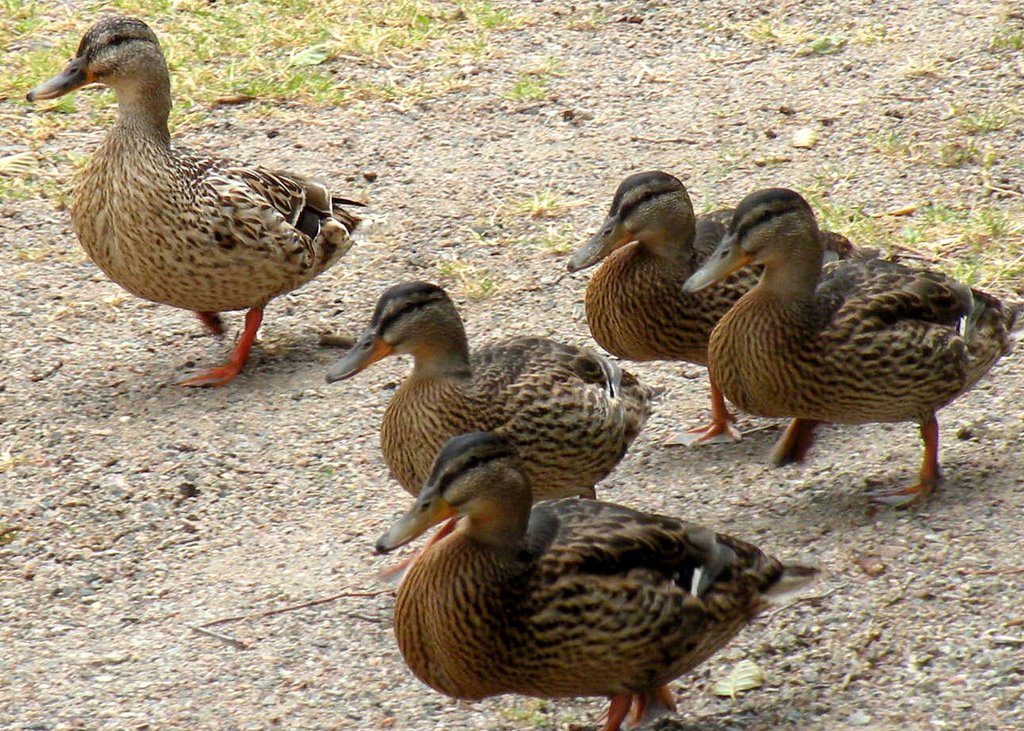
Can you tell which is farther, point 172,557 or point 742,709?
point 172,557

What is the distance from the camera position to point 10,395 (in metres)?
6.73

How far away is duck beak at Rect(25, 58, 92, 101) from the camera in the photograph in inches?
279

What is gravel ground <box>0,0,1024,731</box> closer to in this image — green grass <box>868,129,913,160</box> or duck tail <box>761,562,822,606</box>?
green grass <box>868,129,913,160</box>

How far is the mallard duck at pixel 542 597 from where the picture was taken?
4.25 meters

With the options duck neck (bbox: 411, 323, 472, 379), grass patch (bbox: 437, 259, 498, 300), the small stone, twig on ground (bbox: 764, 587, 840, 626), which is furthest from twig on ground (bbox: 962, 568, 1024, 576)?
grass patch (bbox: 437, 259, 498, 300)

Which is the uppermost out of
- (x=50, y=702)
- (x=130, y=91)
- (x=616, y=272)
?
(x=130, y=91)

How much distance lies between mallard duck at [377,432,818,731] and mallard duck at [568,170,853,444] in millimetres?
1775

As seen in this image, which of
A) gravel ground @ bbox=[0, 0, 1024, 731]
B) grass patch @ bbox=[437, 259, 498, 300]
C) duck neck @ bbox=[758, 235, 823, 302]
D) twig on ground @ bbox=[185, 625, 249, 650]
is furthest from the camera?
grass patch @ bbox=[437, 259, 498, 300]

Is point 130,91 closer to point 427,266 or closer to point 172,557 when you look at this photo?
point 427,266

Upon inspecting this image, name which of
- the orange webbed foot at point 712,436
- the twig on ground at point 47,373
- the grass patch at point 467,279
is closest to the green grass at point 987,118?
the grass patch at point 467,279

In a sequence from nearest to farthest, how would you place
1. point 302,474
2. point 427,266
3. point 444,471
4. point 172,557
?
point 444,471 < point 172,557 < point 302,474 < point 427,266

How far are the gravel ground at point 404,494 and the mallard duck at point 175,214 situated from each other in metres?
0.36

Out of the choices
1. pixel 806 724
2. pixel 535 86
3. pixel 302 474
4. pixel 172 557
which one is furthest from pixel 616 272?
pixel 535 86

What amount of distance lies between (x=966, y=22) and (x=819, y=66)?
0.96m
